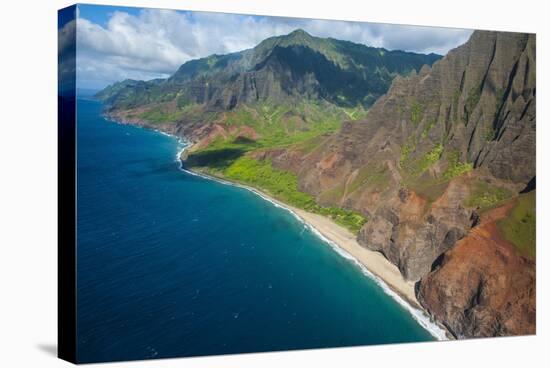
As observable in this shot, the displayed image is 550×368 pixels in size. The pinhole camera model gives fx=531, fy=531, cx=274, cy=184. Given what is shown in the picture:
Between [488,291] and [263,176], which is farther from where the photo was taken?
[263,176]

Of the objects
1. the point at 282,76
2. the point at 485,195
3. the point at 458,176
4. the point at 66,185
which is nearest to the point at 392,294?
the point at 485,195

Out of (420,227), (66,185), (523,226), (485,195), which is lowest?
(420,227)

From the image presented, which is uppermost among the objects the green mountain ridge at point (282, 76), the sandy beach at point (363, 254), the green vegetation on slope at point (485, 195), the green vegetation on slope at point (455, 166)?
the green mountain ridge at point (282, 76)

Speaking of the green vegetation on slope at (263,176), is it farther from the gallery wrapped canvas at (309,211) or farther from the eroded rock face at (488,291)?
the eroded rock face at (488,291)

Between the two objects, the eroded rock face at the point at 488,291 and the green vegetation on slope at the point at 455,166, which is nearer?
the eroded rock face at the point at 488,291

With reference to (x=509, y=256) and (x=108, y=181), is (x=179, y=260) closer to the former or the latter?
(x=108, y=181)

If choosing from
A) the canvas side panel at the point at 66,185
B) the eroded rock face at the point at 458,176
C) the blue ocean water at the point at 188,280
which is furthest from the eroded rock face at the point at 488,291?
the canvas side panel at the point at 66,185

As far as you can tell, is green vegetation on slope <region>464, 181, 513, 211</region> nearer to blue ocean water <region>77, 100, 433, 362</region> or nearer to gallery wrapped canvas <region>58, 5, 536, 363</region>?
gallery wrapped canvas <region>58, 5, 536, 363</region>

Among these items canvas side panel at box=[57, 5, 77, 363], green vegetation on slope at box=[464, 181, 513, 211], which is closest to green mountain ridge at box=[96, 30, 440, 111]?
canvas side panel at box=[57, 5, 77, 363]

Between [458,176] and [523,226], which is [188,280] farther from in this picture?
[523,226]
